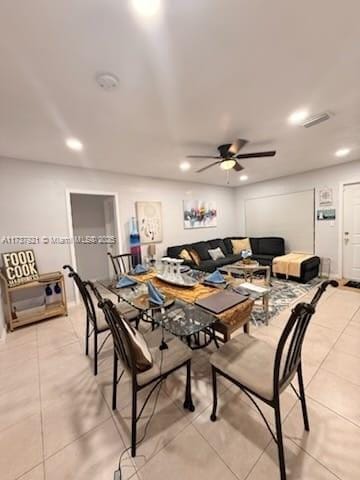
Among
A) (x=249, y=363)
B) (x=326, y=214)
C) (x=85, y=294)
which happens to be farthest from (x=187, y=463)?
(x=326, y=214)

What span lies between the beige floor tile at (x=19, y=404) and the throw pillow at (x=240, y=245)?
498 centimetres

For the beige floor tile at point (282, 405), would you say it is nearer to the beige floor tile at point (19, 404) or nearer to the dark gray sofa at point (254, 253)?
the beige floor tile at point (19, 404)

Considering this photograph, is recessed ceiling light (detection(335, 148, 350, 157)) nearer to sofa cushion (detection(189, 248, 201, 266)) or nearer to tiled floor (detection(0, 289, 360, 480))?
tiled floor (detection(0, 289, 360, 480))

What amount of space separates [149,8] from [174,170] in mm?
3122

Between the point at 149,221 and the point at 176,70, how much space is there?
130 inches

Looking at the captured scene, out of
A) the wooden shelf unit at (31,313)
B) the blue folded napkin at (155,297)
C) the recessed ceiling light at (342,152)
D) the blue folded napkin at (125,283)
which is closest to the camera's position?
the blue folded napkin at (155,297)

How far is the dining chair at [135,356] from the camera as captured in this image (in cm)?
125

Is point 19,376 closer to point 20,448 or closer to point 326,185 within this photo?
point 20,448

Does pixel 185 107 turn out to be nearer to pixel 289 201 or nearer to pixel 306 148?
pixel 306 148

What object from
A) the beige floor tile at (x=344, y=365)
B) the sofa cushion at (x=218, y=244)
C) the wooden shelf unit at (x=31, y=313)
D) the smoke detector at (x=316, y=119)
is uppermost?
the smoke detector at (x=316, y=119)

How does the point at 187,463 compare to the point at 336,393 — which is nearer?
the point at 187,463

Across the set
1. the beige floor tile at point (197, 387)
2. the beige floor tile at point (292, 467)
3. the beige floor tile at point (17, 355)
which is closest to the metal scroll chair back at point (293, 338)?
the beige floor tile at point (292, 467)

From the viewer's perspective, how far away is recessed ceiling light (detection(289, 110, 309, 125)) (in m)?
2.12

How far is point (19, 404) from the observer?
1711mm
